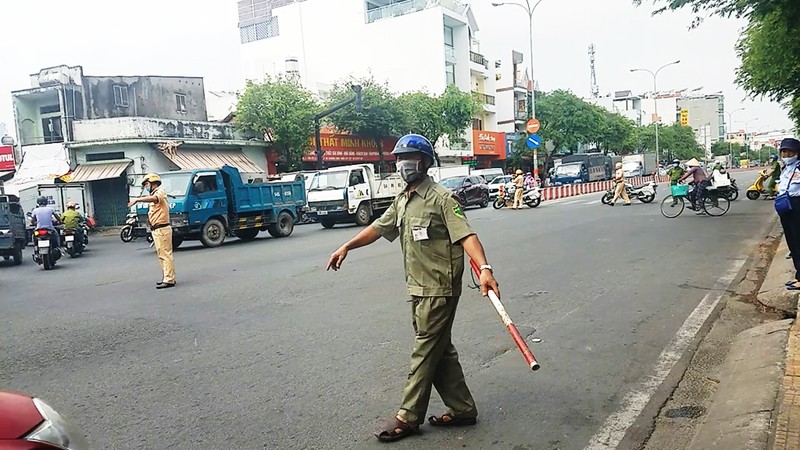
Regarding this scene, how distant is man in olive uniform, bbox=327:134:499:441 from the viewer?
11.9 ft

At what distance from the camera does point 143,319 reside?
7.29 meters

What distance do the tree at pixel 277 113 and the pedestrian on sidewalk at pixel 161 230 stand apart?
1990cm

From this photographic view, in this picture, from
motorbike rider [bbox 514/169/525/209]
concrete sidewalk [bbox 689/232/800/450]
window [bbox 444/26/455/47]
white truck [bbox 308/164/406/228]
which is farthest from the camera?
window [bbox 444/26/455/47]

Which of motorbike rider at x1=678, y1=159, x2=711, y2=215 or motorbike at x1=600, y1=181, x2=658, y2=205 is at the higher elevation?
motorbike rider at x1=678, y1=159, x2=711, y2=215

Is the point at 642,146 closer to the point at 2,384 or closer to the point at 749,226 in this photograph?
the point at 749,226

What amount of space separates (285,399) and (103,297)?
5791 millimetres

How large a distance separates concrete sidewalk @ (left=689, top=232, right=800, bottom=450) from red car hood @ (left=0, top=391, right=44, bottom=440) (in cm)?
319

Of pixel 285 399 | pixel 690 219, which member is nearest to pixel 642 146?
pixel 690 219

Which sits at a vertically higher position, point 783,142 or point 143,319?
point 783,142

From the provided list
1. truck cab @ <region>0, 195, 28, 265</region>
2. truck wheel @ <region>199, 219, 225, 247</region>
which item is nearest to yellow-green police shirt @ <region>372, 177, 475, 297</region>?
truck wheel @ <region>199, 219, 225, 247</region>

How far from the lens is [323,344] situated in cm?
582

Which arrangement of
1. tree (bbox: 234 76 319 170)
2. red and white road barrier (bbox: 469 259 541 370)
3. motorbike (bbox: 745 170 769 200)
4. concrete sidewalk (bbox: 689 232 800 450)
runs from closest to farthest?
1. red and white road barrier (bbox: 469 259 541 370)
2. concrete sidewalk (bbox: 689 232 800 450)
3. motorbike (bbox: 745 170 769 200)
4. tree (bbox: 234 76 319 170)

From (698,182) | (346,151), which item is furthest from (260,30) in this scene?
(698,182)

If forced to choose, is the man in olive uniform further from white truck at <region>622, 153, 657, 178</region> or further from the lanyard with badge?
white truck at <region>622, 153, 657, 178</region>
